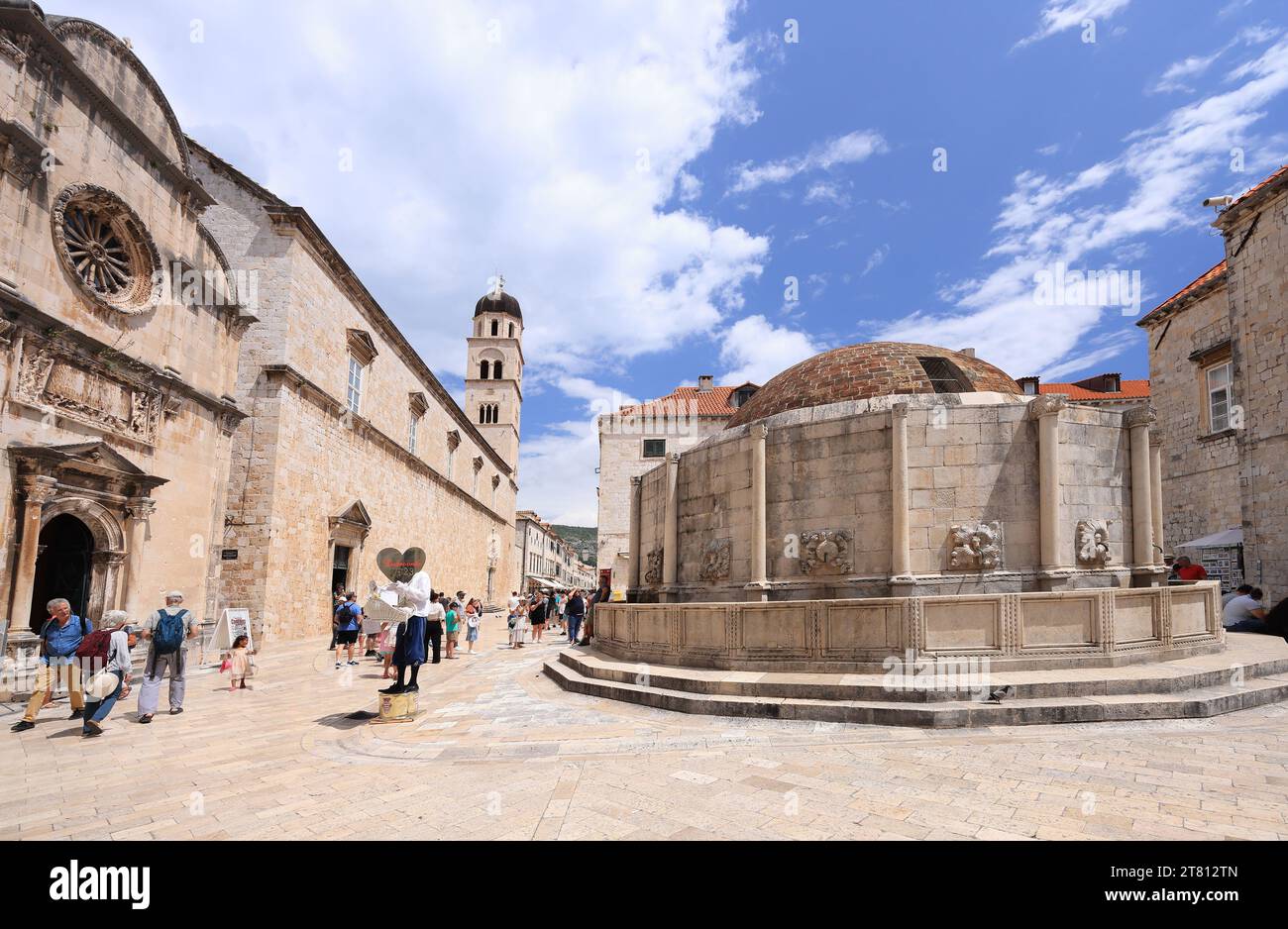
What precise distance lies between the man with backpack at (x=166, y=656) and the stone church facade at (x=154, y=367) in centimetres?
385

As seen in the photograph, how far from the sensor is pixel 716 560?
11.8 meters

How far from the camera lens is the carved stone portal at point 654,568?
1380cm

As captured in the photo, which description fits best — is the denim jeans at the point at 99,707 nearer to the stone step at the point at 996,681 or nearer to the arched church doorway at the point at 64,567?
the arched church doorway at the point at 64,567

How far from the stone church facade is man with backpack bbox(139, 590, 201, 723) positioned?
3850 mm

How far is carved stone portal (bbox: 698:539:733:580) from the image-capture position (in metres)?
11.7

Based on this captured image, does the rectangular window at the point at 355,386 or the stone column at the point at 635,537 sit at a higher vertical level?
the rectangular window at the point at 355,386

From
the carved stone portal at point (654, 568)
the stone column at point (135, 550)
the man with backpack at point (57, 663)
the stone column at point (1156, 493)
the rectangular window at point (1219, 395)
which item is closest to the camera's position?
the man with backpack at point (57, 663)

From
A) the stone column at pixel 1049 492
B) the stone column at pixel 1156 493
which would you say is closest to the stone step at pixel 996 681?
the stone column at pixel 1049 492

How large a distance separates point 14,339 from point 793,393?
13.7m

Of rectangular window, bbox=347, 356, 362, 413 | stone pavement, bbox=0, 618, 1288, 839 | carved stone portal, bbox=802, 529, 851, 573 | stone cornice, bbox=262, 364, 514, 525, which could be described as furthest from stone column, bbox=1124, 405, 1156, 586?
rectangular window, bbox=347, 356, 362, 413

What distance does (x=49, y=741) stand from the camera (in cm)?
729

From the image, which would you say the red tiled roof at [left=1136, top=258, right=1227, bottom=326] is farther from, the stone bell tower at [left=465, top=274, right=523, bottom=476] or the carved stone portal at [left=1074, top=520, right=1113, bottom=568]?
the stone bell tower at [left=465, top=274, right=523, bottom=476]
